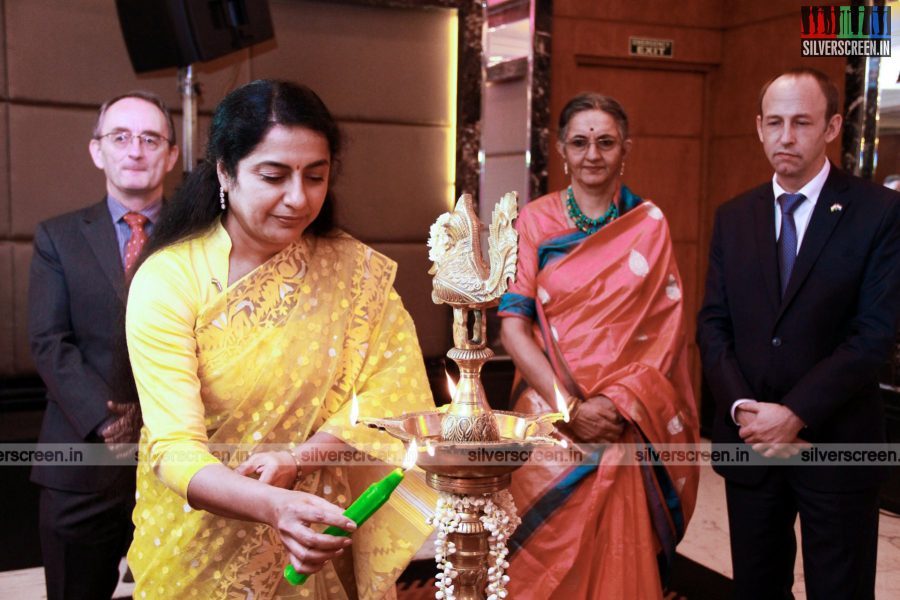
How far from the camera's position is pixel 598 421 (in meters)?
2.47

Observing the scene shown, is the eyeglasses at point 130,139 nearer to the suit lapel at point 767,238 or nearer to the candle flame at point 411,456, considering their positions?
the suit lapel at point 767,238

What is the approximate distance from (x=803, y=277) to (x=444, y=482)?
5.11 ft

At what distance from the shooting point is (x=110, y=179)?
259 cm

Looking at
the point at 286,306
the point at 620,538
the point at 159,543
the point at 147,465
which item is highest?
the point at 286,306

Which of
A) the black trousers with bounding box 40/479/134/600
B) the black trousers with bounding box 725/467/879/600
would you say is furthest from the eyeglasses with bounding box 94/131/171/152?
the black trousers with bounding box 725/467/879/600

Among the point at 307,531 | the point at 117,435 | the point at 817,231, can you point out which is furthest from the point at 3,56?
the point at 307,531

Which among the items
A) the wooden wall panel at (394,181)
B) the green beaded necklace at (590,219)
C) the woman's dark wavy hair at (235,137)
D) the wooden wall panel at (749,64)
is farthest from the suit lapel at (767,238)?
the wooden wall panel at (749,64)

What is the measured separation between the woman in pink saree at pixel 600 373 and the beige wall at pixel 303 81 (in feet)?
4.08

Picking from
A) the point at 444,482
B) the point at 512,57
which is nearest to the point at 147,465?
the point at 444,482

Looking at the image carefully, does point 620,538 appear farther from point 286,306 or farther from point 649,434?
point 286,306

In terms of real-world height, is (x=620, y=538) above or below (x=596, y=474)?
below

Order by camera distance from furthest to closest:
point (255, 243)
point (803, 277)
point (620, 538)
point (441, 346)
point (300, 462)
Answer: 1. point (441, 346)
2. point (620, 538)
3. point (803, 277)
4. point (255, 243)
5. point (300, 462)

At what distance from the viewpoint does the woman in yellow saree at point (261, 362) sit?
142 cm

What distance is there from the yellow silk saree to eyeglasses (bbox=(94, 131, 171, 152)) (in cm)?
117
